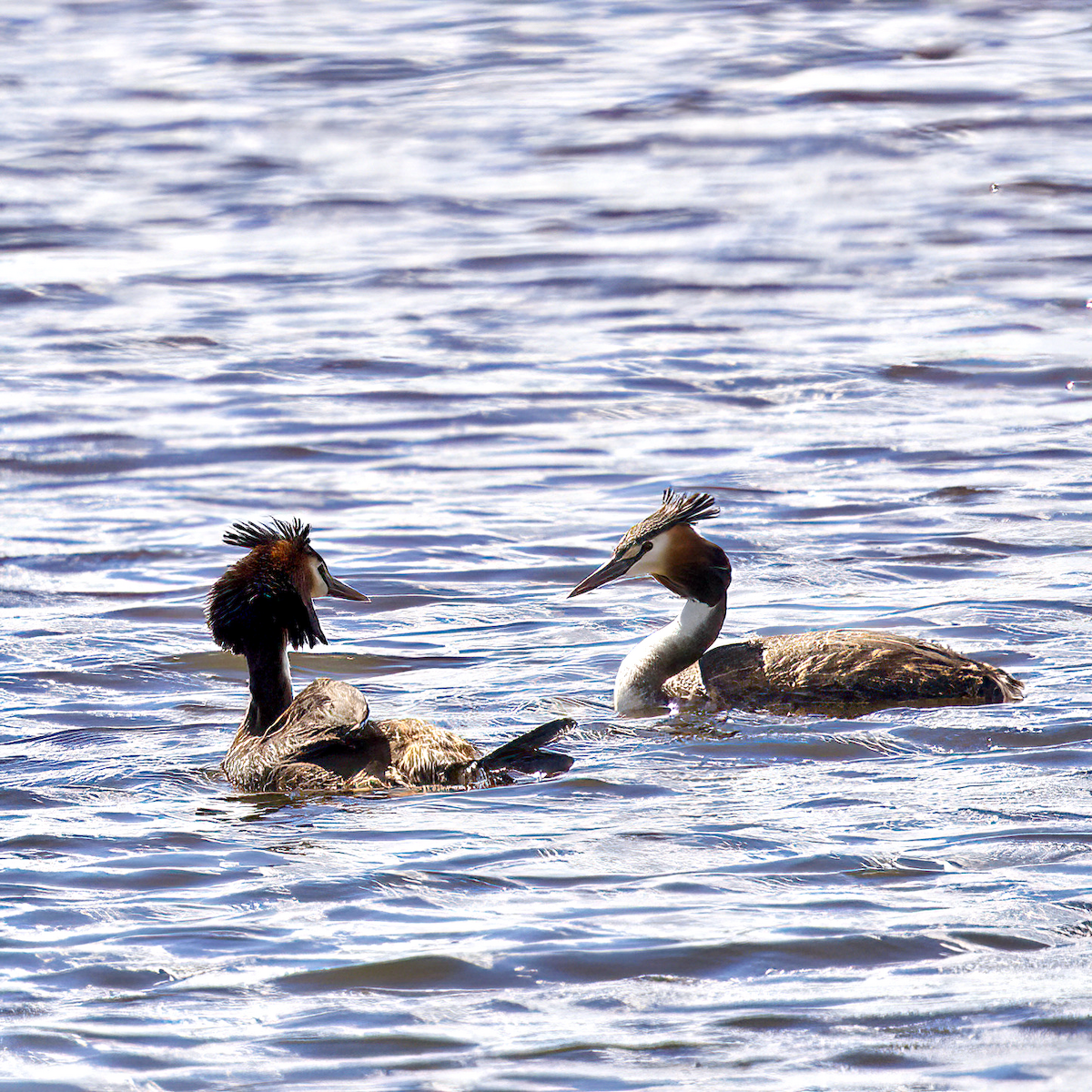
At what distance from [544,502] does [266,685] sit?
5.50 metres

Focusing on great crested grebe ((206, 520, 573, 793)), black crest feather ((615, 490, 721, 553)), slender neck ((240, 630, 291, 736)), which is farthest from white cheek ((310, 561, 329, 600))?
black crest feather ((615, 490, 721, 553))

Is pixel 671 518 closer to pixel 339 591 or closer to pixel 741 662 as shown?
pixel 741 662

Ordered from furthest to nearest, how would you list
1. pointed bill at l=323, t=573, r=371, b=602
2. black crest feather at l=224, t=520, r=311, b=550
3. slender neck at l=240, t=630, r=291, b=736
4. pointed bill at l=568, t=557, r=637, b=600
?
pointed bill at l=568, t=557, r=637, b=600
pointed bill at l=323, t=573, r=371, b=602
black crest feather at l=224, t=520, r=311, b=550
slender neck at l=240, t=630, r=291, b=736

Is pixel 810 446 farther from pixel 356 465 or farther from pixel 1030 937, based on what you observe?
pixel 1030 937

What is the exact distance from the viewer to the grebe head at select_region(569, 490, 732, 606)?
9.62 metres

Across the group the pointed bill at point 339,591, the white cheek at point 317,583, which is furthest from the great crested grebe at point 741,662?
the white cheek at point 317,583

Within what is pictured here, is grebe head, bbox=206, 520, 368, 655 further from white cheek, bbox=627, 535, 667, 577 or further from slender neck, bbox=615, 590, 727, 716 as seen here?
white cheek, bbox=627, 535, 667, 577

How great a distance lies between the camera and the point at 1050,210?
74.6ft

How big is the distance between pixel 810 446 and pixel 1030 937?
29.6 ft

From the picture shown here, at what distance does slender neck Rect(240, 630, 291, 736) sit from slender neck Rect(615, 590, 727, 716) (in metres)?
1.64

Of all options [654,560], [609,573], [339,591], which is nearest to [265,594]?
[339,591]

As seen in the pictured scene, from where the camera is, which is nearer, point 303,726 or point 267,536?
point 303,726

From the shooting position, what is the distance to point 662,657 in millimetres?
9422

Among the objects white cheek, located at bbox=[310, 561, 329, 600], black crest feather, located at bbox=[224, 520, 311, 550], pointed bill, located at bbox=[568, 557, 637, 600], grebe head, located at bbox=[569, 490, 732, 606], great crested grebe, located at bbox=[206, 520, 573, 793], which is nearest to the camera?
great crested grebe, located at bbox=[206, 520, 573, 793]
